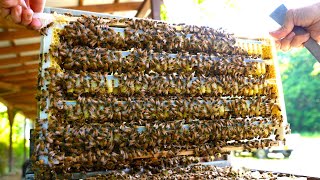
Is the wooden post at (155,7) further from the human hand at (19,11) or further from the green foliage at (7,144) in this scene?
the green foliage at (7,144)

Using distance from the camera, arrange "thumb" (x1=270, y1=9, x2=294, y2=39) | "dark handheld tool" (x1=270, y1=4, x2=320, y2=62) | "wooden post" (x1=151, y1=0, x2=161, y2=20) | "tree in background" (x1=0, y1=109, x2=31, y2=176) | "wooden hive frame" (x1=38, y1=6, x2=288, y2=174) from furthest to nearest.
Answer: "tree in background" (x1=0, y1=109, x2=31, y2=176) → "wooden post" (x1=151, y1=0, x2=161, y2=20) → "thumb" (x1=270, y1=9, x2=294, y2=39) → "dark handheld tool" (x1=270, y1=4, x2=320, y2=62) → "wooden hive frame" (x1=38, y1=6, x2=288, y2=174)

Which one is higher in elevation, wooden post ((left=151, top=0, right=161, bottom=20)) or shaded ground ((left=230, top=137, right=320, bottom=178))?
wooden post ((left=151, top=0, right=161, bottom=20))

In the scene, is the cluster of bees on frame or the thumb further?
the thumb

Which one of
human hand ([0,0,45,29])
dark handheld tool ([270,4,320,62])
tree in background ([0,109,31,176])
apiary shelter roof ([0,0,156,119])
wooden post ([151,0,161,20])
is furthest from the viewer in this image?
tree in background ([0,109,31,176])

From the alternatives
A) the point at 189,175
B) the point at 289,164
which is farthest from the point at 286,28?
the point at 289,164

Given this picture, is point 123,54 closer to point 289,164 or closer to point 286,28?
point 286,28

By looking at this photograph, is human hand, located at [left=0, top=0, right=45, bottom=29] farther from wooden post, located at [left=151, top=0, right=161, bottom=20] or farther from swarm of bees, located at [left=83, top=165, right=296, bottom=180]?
wooden post, located at [left=151, top=0, right=161, bottom=20]

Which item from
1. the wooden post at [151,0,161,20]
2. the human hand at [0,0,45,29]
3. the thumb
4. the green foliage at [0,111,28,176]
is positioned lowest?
the green foliage at [0,111,28,176]

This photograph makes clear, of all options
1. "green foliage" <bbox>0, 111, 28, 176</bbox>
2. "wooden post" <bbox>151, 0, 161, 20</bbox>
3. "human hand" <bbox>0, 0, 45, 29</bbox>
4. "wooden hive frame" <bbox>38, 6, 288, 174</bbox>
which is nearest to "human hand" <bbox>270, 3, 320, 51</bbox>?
"wooden hive frame" <bbox>38, 6, 288, 174</bbox>
